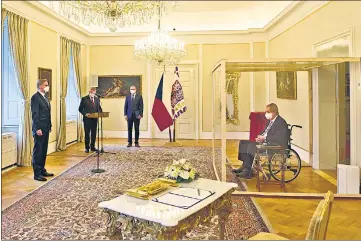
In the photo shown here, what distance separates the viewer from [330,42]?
4328 millimetres

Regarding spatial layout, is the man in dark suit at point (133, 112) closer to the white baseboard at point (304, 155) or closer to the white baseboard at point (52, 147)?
the white baseboard at point (52, 147)

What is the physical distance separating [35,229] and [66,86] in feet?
13.9

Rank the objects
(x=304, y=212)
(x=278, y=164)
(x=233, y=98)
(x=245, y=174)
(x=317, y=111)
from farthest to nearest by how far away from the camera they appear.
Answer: (x=233, y=98) < (x=317, y=111) < (x=245, y=174) < (x=278, y=164) < (x=304, y=212)

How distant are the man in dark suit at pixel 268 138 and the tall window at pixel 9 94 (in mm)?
3626

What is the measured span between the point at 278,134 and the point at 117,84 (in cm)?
525

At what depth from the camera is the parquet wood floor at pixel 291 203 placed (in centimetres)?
265

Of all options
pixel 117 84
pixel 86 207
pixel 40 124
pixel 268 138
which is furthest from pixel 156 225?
pixel 117 84

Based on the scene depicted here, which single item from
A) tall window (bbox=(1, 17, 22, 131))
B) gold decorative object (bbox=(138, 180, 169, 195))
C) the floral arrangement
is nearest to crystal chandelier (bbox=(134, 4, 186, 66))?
tall window (bbox=(1, 17, 22, 131))

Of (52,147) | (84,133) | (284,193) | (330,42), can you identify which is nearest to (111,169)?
(84,133)

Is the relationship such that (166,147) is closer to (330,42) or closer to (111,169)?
(111,169)

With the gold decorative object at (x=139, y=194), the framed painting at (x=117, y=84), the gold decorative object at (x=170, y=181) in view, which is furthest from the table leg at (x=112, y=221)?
the framed painting at (x=117, y=84)

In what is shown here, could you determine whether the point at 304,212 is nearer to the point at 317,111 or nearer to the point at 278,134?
the point at 278,134

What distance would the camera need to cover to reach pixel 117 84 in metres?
8.27

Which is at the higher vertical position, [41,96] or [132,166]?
[41,96]
